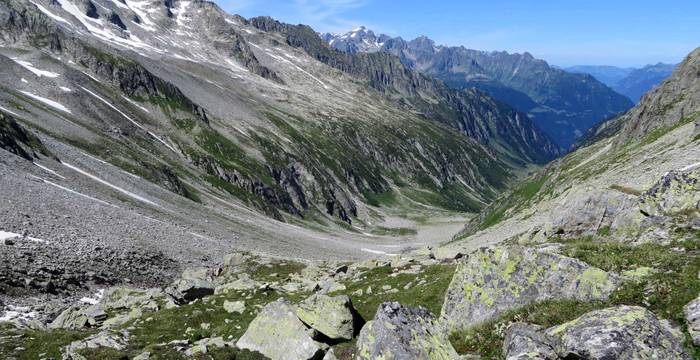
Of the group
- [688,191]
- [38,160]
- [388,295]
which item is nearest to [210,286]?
[388,295]

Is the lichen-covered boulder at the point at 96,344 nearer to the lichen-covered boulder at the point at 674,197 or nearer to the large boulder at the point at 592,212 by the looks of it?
the large boulder at the point at 592,212

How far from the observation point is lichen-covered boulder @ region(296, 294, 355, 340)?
2200 centimetres

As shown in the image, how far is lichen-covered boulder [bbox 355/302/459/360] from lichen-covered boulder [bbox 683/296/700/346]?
6862 millimetres

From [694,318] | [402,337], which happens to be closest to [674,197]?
[694,318]

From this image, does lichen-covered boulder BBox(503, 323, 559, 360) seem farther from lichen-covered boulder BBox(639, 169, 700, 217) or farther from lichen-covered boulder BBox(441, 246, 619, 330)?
lichen-covered boulder BBox(639, 169, 700, 217)

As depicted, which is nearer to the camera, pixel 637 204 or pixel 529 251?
pixel 529 251

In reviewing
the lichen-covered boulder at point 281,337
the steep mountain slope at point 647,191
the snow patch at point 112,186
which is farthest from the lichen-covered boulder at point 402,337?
the snow patch at point 112,186

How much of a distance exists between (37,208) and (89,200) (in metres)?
11.3

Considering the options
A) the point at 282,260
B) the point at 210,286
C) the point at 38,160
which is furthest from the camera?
the point at 38,160

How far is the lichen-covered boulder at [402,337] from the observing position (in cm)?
1564

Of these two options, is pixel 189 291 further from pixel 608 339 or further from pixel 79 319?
pixel 608 339

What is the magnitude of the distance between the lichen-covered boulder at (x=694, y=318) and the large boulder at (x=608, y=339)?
1.16 ft

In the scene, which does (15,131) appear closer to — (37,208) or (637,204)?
(37,208)

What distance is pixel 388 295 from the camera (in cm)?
3059
